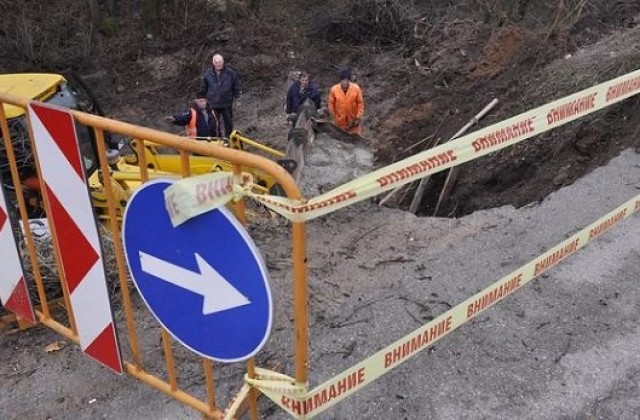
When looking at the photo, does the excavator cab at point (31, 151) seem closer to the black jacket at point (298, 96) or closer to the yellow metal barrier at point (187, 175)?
the yellow metal barrier at point (187, 175)

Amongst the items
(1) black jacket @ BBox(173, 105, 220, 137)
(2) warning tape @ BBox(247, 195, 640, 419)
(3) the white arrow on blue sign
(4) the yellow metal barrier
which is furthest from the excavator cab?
(2) warning tape @ BBox(247, 195, 640, 419)

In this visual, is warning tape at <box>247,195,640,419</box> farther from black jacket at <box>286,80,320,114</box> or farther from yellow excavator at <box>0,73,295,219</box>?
black jacket at <box>286,80,320,114</box>

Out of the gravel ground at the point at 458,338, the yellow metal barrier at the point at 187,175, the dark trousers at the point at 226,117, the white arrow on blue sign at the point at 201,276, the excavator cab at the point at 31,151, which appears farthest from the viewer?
the dark trousers at the point at 226,117

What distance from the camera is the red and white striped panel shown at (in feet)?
11.7

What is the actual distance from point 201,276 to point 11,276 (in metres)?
1.89

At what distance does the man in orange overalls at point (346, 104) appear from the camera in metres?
11.6

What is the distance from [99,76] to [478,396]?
1505 centimetres

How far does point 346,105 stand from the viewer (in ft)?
38.3

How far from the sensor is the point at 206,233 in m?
2.46

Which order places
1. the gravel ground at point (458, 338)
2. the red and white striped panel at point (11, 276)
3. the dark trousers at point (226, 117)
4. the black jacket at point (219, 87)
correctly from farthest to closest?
the dark trousers at point (226, 117) < the black jacket at point (219, 87) < the gravel ground at point (458, 338) < the red and white striped panel at point (11, 276)

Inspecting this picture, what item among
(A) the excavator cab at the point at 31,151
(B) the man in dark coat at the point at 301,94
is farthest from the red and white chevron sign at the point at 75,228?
(B) the man in dark coat at the point at 301,94

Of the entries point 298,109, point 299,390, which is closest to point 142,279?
point 299,390

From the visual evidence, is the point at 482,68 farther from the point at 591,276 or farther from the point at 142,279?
the point at 142,279

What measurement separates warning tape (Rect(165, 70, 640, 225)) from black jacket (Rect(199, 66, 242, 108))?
9138 mm
